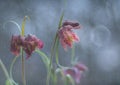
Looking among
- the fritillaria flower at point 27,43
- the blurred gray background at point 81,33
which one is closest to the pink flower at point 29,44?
the fritillaria flower at point 27,43

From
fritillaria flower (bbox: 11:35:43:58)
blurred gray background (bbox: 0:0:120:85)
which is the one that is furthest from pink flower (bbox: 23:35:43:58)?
blurred gray background (bbox: 0:0:120:85)

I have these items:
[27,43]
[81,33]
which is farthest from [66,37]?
[81,33]

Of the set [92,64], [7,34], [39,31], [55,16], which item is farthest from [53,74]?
[92,64]

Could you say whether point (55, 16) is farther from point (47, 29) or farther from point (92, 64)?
point (92, 64)

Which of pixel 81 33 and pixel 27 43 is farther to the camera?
pixel 81 33

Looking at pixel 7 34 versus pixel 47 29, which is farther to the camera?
pixel 47 29

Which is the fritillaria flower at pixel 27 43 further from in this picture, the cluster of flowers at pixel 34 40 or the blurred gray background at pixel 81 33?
the blurred gray background at pixel 81 33

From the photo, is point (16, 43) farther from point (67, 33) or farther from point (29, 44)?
point (67, 33)

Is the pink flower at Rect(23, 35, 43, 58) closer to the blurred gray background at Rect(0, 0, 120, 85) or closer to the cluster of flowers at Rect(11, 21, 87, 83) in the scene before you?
the cluster of flowers at Rect(11, 21, 87, 83)

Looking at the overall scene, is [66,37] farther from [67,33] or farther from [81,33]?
[81,33]
